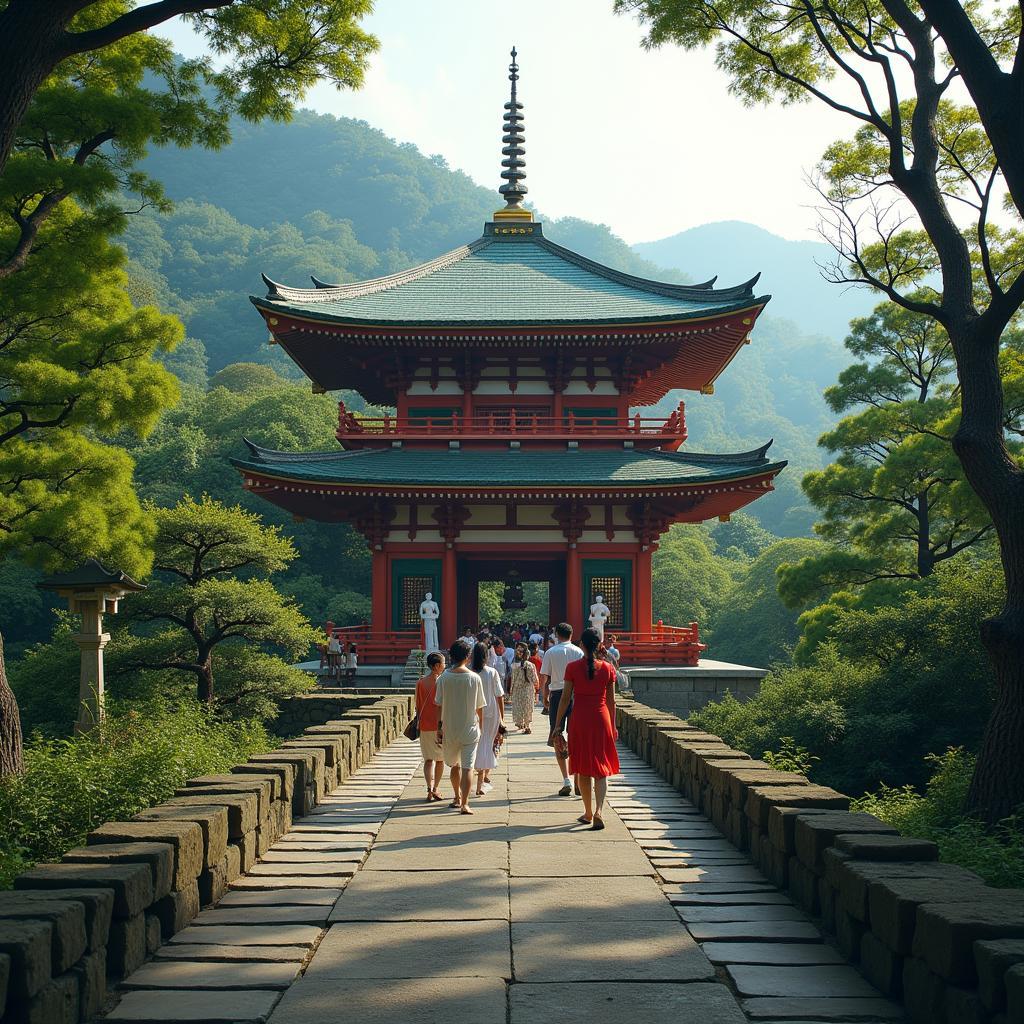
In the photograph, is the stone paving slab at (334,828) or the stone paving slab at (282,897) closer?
the stone paving slab at (282,897)

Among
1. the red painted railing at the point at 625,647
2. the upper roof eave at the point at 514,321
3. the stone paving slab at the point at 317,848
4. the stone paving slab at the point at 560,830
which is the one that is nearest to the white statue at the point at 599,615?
the red painted railing at the point at 625,647

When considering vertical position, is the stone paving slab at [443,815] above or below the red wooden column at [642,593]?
below

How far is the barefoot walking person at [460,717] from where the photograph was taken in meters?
10.2

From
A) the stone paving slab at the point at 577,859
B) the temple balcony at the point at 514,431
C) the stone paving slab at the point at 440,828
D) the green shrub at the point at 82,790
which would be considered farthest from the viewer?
the temple balcony at the point at 514,431

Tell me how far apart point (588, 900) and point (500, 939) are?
103cm

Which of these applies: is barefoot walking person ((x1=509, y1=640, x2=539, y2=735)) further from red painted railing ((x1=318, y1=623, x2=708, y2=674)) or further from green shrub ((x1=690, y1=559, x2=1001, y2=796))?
red painted railing ((x1=318, y1=623, x2=708, y2=674))

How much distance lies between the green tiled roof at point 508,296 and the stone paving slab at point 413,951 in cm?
1981

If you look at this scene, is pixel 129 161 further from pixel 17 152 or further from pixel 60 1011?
pixel 60 1011

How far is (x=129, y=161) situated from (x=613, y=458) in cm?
1407

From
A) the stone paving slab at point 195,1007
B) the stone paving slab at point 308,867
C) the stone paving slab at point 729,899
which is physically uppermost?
the stone paving slab at point 195,1007

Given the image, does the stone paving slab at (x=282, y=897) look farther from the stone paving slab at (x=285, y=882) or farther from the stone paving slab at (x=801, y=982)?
the stone paving slab at (x=801, y=982)

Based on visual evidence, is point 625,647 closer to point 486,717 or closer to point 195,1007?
point 486,717

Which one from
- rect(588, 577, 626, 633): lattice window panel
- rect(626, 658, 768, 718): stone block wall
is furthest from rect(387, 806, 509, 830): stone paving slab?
rect(588, 577, 626, 633): lattice window panel

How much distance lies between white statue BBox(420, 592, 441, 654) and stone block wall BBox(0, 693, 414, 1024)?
1455cm
